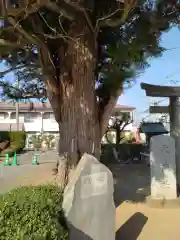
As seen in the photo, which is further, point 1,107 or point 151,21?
point 1,107

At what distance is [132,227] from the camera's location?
6520 millimetres

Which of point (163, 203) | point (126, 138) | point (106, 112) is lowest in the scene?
point (163, 203)

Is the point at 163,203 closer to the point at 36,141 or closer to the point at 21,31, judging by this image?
the point at 21,31

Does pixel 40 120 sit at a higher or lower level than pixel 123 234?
higher

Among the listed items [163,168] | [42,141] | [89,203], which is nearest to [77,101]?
[89,203]

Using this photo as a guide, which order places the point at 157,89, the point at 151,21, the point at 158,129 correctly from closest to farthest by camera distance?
the point at 151,21
the point at 157,89
the point at 158,129

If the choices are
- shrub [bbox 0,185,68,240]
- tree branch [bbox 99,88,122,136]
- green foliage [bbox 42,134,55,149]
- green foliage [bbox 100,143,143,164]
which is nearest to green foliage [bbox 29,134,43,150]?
green foliage [bbox 42,134,55,149]

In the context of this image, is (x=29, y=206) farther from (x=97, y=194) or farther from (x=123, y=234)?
(x=123, y=234)

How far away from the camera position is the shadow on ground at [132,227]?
6.13 metres

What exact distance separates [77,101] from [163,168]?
3110 mm

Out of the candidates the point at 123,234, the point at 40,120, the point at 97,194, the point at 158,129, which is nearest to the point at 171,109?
the point at 123,234

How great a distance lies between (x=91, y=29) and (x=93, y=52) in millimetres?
465

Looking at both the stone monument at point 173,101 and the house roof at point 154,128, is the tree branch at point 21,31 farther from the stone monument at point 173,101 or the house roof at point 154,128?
the house roof at point 154,128

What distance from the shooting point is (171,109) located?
34.0 feet
